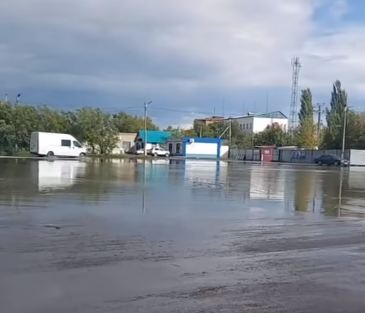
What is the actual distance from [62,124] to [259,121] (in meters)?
81.3

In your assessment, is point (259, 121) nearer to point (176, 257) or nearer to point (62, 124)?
point (62, 124)

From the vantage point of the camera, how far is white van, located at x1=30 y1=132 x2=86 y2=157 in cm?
5766

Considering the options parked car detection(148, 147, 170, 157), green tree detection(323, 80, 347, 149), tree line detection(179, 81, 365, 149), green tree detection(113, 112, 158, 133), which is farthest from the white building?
parked car detection(148, 147, 170, 157)

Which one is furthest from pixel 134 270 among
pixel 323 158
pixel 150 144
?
pixel 150 144

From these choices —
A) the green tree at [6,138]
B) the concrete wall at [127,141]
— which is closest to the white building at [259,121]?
the concrete wall at [127,141]

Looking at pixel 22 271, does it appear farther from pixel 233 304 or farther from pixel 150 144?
pixel 150 144

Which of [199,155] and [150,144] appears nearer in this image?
[199,155]

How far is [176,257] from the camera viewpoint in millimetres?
7926

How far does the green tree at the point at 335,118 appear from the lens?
88188mm

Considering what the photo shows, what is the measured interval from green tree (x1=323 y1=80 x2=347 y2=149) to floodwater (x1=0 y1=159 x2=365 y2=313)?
76072 millimetres

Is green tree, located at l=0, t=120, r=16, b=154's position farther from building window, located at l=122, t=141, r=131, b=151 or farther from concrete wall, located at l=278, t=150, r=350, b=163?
concrete wall, located at l=278, t=150, r=350, b=163

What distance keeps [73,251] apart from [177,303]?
2851 millimetres

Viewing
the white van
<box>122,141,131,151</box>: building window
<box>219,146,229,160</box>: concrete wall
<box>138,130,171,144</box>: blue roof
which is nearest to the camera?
the white van

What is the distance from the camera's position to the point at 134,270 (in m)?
7.03
